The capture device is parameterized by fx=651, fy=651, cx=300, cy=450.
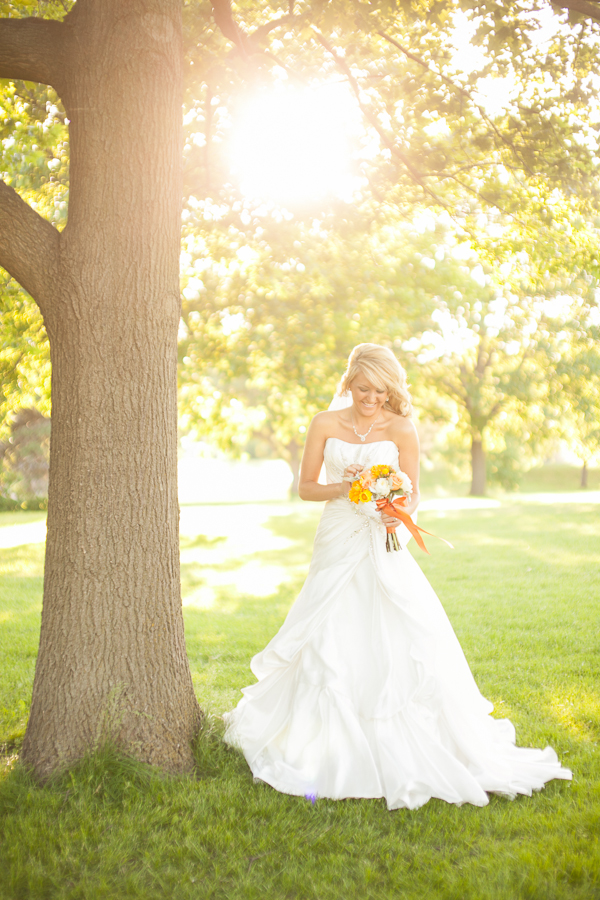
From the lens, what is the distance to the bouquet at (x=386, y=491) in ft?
13.7

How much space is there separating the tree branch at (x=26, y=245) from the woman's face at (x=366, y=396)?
2.12 m

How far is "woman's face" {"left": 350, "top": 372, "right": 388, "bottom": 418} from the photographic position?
4.61 metres

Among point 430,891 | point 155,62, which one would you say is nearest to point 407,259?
point 155,62

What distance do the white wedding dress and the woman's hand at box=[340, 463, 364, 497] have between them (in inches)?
7.7

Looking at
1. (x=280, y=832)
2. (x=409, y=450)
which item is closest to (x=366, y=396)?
(x=409, y=450)

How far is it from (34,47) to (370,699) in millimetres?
4499

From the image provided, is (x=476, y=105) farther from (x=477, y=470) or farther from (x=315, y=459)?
(x=477, y=470)

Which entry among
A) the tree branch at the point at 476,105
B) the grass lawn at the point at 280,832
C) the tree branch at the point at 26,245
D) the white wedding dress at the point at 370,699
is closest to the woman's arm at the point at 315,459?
the white wedding dress at the point at 370,699

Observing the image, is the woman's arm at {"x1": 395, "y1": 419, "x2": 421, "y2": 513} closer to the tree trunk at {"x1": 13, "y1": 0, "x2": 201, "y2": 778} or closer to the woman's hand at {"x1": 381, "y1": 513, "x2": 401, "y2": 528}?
the woman's hand at {"x1": 381, "y1": 513, "x2": 401, "y2": 528}

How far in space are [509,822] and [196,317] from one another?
13132 millimetres

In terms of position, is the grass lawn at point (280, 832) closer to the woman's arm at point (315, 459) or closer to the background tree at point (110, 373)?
the background tree at point (110, 373)

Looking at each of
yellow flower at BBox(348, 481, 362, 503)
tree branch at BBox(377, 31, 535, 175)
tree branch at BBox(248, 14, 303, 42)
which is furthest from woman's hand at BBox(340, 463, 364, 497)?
tree branch at BBox(248, 14, 303, 42)

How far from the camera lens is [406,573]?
14.2ft

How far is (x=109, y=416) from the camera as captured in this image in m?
3.86
